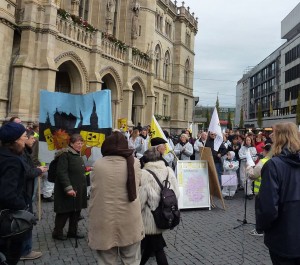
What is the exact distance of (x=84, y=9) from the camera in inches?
890

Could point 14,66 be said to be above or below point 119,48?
below

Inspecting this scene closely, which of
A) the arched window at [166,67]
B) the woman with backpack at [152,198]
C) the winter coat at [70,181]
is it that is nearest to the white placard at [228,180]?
the winter coat at [70,181]

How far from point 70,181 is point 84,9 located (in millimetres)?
19697

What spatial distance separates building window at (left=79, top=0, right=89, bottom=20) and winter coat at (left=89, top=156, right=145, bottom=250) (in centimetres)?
2123

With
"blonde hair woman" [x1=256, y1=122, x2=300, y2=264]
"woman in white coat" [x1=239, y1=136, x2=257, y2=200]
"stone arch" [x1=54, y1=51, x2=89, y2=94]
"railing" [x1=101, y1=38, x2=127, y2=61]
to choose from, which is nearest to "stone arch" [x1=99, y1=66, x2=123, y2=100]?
"railing" [x1=101, y1=38, x2=127, y2=61]

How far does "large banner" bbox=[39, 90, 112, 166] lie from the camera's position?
6.23 meters

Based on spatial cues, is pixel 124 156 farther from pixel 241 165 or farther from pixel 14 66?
pixel 14 66

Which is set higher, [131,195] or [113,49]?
[113,49]

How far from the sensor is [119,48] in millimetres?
22578

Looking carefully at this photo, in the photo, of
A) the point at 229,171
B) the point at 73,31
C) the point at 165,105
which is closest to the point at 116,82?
the point at 73,31

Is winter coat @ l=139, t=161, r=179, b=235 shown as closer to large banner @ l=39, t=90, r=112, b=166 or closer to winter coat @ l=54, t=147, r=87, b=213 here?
winter coat @ l=54, t=147, r=87, b=213

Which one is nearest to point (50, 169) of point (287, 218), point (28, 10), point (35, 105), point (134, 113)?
point (287, 218)

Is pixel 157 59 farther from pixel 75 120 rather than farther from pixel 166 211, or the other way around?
pixel 166 211

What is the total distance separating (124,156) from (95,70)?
16.7 metres
